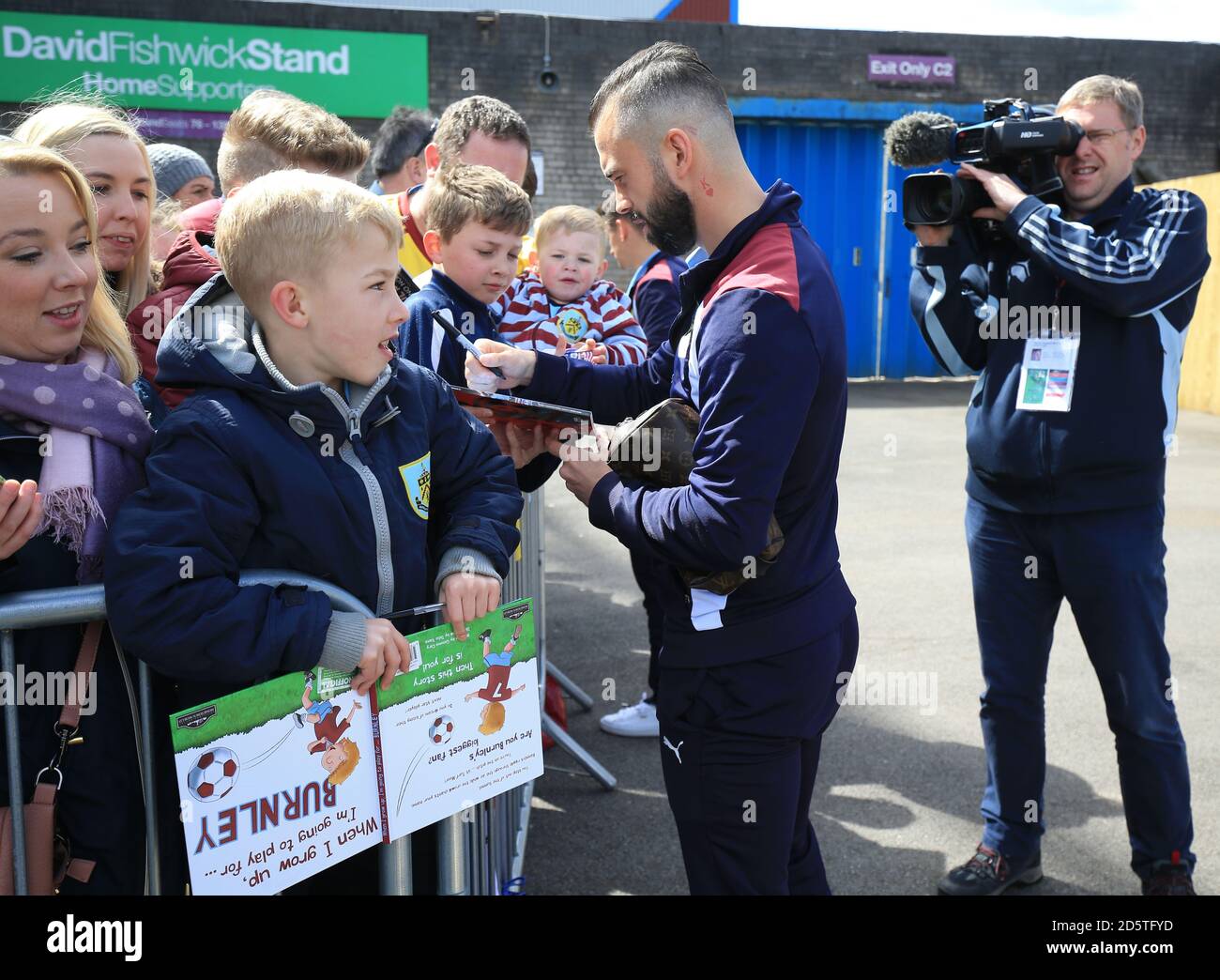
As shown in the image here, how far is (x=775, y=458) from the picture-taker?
1.93m

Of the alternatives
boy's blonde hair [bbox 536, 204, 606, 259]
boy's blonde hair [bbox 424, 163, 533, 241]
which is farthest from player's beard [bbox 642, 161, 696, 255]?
boy's blonde hair [bbox 536, 204, 606, 259]

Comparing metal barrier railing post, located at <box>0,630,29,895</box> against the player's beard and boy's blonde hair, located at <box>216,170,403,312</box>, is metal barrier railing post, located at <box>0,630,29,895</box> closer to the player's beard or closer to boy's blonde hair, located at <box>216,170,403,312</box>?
boy's blonde hair, located at <box>216,170,403,312</box>

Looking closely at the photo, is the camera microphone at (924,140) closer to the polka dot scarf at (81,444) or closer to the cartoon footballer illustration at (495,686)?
the cartoon footballer illustration at (495,686)

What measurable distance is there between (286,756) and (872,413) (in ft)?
39.4

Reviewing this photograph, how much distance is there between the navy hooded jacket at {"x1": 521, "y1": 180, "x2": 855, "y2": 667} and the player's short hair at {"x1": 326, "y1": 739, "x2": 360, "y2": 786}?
2.33 feet

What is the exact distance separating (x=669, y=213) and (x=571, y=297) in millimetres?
1815

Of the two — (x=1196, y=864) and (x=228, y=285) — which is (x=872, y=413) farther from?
(x=228, y=285)

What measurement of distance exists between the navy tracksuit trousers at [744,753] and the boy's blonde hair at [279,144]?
6.40 ft

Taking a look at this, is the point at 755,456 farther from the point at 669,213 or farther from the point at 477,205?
the point at 477,205

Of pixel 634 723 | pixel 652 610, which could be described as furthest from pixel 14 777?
pixel 634 723

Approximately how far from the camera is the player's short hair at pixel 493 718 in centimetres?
185

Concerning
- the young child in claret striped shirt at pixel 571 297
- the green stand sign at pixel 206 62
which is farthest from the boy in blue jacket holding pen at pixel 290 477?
the green stand sign at pixel 206 62

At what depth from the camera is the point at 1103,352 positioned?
2.99 metres
